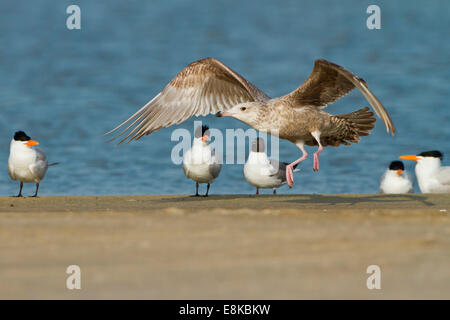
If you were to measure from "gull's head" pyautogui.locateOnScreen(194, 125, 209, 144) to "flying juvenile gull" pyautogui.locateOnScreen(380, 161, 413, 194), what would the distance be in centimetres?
291

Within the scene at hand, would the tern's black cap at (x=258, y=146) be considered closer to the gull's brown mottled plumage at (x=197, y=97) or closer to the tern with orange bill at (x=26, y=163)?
the gull's brown mottled plumage at (x=197, y=97)

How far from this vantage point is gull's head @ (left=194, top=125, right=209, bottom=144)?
1073 cm

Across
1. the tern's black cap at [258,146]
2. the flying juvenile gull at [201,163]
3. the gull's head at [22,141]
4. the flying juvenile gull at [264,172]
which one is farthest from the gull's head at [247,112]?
the gull's head at [22,141]

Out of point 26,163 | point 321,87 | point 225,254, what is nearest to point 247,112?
point 321,87

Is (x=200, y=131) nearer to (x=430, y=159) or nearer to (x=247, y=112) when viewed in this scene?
(x=247, y=112)

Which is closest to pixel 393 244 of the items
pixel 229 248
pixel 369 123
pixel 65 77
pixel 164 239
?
pixel 229 248

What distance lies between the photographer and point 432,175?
12000mm

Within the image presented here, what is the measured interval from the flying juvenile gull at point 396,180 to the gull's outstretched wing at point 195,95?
315cm

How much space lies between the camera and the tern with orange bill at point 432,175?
1181 centimetres

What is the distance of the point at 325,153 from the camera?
15.1m

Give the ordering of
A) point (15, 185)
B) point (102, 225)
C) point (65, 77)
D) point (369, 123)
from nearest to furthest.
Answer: point (102, 225), point (369, 123), point (15, 185), point (65, 77)

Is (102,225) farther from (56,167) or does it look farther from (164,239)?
(56,167)
